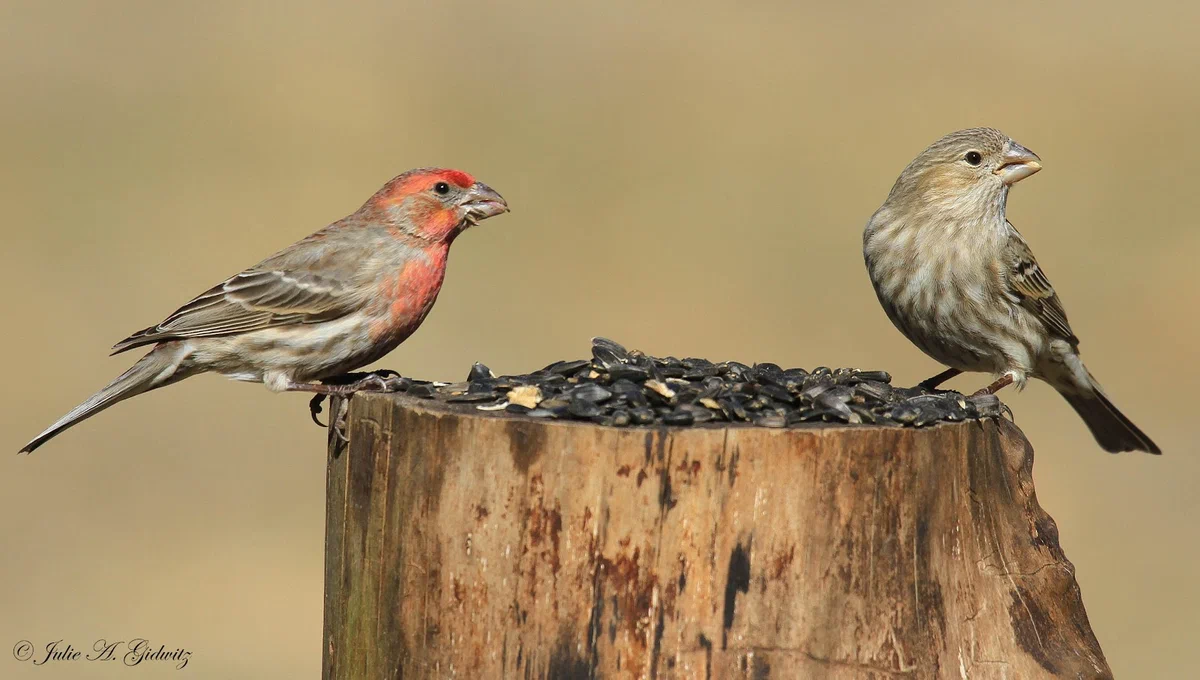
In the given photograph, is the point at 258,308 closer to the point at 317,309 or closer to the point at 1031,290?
the point at 317,309

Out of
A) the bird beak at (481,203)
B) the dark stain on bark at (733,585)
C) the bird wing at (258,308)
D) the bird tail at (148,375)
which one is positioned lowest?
the dark stain on bark at (733,585)

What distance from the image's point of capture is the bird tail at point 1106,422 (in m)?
8.78

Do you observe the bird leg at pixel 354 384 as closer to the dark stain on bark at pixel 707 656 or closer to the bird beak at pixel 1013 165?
the dark stain on bark at pixel 707 656

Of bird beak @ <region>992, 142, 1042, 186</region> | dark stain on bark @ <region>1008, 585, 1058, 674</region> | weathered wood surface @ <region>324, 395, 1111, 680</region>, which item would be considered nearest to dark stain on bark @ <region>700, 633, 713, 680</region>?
weathered wood surface @ <region>324, 395, 1111, 680</region>

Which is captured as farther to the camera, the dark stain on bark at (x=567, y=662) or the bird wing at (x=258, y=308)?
the bird wing at (x=258, y=308)

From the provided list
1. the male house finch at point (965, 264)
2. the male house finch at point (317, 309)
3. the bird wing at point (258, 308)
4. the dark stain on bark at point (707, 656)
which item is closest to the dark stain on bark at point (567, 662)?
the dark stain on bark at point (707, 656)

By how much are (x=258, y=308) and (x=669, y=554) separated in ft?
11.6

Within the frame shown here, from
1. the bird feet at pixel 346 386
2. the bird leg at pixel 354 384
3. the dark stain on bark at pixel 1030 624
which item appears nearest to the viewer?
the dark stain on bark at pixel 1030 624

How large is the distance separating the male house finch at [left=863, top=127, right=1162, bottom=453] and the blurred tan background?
3051mm

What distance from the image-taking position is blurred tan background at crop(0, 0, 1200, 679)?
37.5 feet

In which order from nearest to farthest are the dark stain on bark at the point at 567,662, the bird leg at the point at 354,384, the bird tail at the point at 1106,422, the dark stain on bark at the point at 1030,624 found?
the dark stain on bark at the point at 567,662 → the dark stain on bark at the point at 1030,624 → the bird leg at the point at 354,384 → the bird tail at the point at 1106,422

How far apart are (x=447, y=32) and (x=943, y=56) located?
6856 millimetres

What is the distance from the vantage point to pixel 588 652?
4.30m

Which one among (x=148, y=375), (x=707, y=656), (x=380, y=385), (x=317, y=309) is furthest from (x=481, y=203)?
(x=707, y=656)
